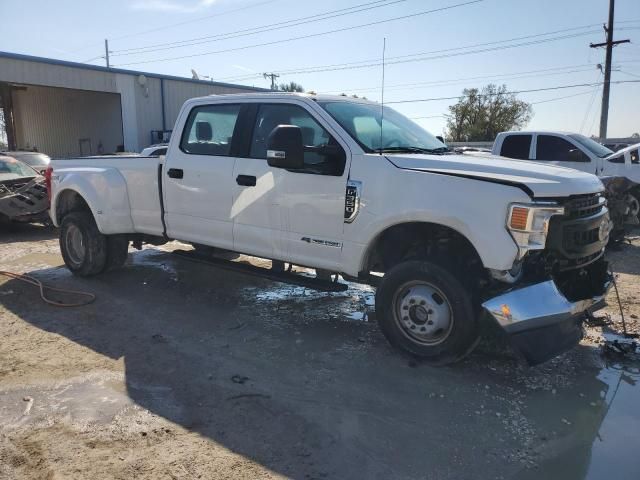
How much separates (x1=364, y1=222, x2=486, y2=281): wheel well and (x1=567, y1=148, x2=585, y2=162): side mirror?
7.76 meters

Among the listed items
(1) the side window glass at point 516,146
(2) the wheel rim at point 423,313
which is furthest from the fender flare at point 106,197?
(1) the side window glass at point 516,146

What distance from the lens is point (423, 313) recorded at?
405cm

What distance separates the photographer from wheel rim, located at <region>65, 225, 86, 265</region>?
6.60 m

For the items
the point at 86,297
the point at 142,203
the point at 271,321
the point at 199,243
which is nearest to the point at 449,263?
the point at 271,321

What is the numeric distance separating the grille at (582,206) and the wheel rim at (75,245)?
18.3 ft

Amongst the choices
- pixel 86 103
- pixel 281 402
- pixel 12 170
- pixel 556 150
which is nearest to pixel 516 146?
pixel 556 150

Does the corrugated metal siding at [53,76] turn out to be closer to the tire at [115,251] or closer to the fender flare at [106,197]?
the fender flare at [106,197]

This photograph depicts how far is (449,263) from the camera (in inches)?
159

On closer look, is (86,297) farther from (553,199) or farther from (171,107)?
(171,107)

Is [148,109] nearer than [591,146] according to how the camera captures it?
No

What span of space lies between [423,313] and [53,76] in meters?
22.6

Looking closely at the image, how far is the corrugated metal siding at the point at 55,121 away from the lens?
29.9m

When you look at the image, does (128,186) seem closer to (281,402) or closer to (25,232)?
(281,402)

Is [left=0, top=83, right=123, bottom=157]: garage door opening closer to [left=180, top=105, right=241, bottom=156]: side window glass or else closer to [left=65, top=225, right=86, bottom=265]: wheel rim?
[left=65, top=225, right=86, bottom=265]: wheel rim
